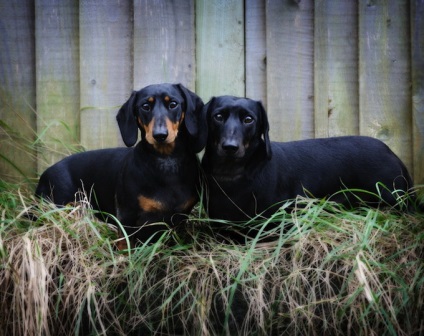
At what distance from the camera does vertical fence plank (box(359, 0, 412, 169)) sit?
4.04 m

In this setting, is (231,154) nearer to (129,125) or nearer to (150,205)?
Answer: (150,205)

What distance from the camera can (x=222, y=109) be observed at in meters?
3.38

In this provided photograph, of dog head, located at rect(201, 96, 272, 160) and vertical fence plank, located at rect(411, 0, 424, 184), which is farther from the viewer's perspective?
vertical fence plank, located at rect(411, 0, 424, 184)

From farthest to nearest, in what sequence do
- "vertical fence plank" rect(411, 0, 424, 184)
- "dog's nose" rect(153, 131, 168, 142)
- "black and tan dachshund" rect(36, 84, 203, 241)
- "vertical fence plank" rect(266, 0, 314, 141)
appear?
"vertical fence plank" rect(266, 0, 314, 141) → "vertical fence plank" rect(411, 0, 424, 184) → "black and tan dachshund" rect(36, 84, 203, 241) → "dog's nose" rect(153, 131, 168, 142)

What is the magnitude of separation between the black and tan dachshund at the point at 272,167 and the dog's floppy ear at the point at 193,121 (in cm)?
5

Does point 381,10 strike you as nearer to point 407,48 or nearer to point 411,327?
point 407,48

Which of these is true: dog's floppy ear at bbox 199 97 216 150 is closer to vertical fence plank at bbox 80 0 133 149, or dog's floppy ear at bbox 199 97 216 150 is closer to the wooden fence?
the wooden fence

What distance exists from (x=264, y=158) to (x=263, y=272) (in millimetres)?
794

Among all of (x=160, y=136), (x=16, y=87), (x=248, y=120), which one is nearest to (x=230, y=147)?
(x=248, y=120)

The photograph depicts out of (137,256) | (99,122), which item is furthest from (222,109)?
(99,122)

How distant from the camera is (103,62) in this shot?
4.20m

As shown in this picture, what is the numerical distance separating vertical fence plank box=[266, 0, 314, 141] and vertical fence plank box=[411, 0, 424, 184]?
0.61 meters

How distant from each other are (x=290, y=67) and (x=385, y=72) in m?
0.58

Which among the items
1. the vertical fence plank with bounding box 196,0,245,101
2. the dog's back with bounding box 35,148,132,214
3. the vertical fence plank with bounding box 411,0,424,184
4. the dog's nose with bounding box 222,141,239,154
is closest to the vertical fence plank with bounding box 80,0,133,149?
the dog's back with bounding box 35,148,132,214
